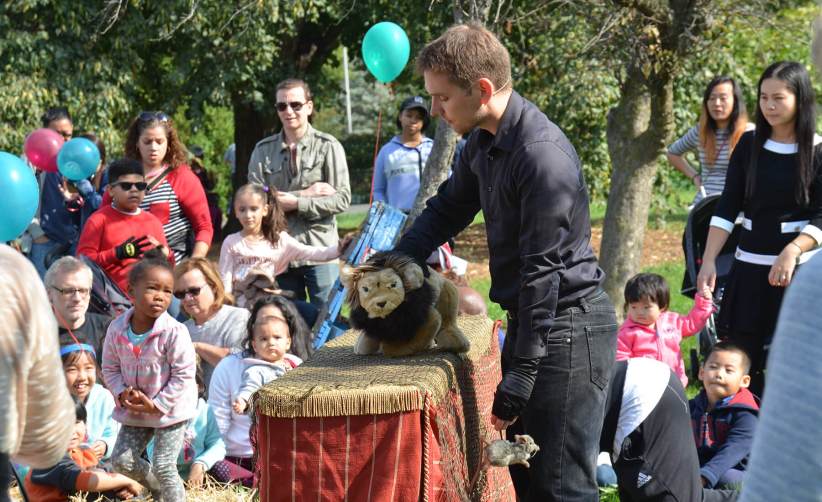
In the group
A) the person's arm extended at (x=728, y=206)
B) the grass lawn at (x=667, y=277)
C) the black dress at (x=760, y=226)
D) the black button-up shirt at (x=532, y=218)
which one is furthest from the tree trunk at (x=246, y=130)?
the black button-up shirt at (x=532, y=218)

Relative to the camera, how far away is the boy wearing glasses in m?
5.87

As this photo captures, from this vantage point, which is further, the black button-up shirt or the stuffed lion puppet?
the stuffed lion puppet

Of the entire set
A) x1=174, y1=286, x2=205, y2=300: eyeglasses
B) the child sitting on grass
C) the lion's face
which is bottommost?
the child sitting on grass

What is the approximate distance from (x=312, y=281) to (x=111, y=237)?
4.13ft

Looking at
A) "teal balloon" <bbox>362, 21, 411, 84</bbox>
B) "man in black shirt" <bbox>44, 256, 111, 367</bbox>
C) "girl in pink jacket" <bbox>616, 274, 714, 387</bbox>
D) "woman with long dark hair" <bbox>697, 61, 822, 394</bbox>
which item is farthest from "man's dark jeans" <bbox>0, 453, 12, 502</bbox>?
"teal balloon" <bbox>362, 21, 411, 84</bbox>

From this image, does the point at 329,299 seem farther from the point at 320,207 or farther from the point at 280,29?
the point at 280,29

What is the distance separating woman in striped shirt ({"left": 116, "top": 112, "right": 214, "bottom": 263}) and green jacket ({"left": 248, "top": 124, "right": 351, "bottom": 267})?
1.35ft

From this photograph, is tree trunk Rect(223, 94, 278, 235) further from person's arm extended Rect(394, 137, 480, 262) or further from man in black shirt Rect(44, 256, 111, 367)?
person's arm extended Rect(394, 137, 480, 262)

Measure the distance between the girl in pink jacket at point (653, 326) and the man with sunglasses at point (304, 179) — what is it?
1914 millimetres

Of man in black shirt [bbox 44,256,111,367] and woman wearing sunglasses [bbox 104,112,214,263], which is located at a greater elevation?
woman wearing sunglasses [bbox 104,112,214,263]

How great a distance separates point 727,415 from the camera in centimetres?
463

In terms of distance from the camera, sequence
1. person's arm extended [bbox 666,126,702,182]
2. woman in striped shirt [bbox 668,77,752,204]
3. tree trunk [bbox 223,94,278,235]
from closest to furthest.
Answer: woman in striped shirt [bbox 668,77,752,204] → person's arm extended [bbox 666,126,702,182] → tree trunk [bbox 223,94,278,235]

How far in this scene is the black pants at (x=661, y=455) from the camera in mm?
3652

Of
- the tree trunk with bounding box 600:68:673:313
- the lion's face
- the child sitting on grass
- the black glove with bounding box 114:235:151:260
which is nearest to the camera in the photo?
the lion's face
